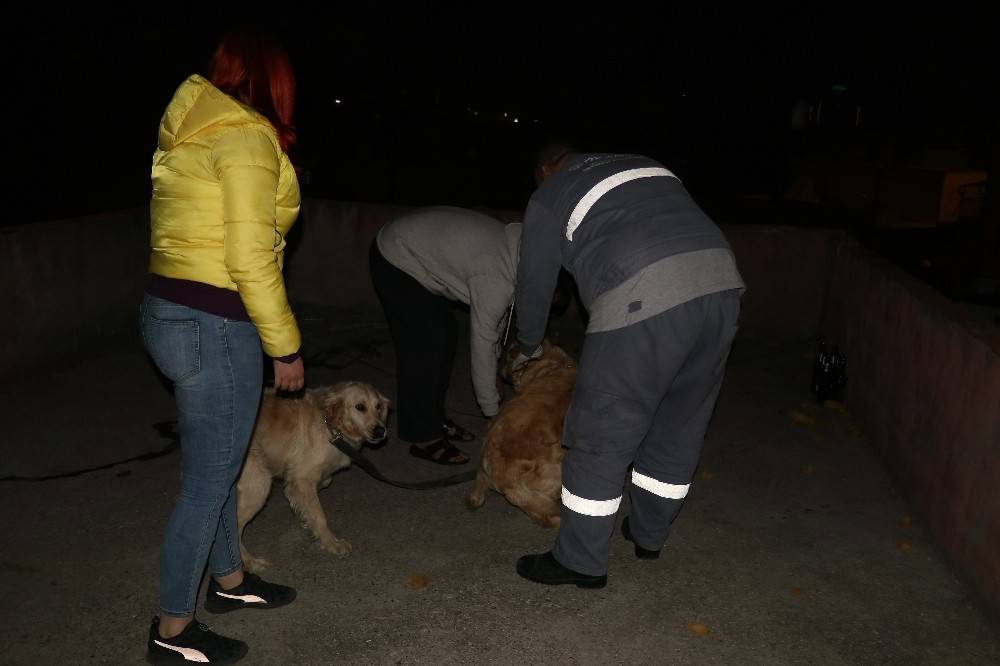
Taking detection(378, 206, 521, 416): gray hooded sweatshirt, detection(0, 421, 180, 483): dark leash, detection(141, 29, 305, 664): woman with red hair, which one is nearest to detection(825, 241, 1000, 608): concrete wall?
detection(378, 206, 521, 416): gray hooded sweatshirt

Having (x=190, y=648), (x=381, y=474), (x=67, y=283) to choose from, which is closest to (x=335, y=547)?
(x=381, y=474)

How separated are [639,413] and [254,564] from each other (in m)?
2.10

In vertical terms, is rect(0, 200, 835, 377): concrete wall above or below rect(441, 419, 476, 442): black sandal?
above

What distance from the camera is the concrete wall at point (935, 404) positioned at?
3533mm

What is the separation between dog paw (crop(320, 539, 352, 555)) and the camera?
13.2ft

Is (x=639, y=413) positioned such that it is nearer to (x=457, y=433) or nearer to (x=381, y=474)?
(x=381, y=474)

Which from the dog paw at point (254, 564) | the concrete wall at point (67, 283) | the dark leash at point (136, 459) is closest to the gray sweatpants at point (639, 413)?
the dog paw at point (254, 564)

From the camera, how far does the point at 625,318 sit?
10.4ft

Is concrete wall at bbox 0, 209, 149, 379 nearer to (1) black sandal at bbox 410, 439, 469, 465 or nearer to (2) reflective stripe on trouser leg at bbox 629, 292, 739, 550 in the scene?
(1) black sandal at bbox 410, 439, 469, 465

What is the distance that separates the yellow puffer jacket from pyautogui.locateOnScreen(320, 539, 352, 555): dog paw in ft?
5.72

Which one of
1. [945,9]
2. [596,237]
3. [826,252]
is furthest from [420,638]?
[945,9]

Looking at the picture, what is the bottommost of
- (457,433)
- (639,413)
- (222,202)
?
(457,433)

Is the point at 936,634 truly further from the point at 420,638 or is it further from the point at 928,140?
the point at 928,140

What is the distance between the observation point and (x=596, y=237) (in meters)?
3.30
